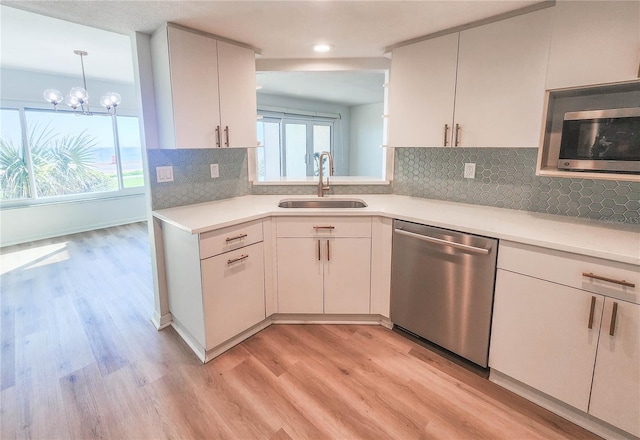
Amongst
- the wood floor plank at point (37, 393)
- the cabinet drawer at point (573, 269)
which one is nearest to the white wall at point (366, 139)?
the cabinet drawer at point (573, 269)

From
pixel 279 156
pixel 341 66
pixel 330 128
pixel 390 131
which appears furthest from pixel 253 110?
pixel 330 128

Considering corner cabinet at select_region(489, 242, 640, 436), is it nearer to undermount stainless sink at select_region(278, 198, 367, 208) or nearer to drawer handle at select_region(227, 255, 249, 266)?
undermount stainless sink at select_region(278, 198, 367, 208)

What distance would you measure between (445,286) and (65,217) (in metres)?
5.88

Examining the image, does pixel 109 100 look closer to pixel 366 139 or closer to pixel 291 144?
pixel 291 144

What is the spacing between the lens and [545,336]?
1645 millimetres

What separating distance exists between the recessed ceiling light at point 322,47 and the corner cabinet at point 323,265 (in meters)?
1.31

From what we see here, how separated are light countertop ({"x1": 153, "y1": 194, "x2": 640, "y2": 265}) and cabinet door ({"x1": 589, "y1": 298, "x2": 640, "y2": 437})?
0.26 meters

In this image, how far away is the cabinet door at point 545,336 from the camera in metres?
1.53

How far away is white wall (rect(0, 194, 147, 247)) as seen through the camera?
15.6ft

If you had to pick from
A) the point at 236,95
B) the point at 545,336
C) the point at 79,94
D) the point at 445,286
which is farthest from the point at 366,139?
the point at 545,336

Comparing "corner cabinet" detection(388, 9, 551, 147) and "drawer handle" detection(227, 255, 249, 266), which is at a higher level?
"corner cabinet" detection(388, 9, 551, 147)

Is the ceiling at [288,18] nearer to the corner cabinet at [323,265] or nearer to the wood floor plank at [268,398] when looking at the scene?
the corner cabinet at [323,265]

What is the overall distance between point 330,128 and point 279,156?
171 cm

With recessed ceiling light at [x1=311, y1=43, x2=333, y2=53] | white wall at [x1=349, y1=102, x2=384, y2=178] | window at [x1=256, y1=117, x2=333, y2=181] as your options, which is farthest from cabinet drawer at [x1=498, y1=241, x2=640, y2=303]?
white wall at [x1=349, y1=102, x2=384, y2=178]
